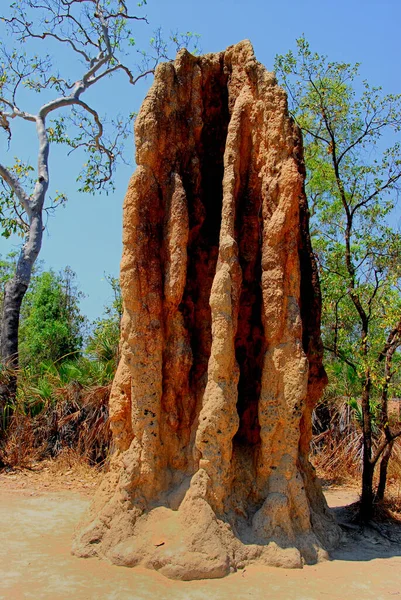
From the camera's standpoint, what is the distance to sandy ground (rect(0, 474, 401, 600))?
4215 mm

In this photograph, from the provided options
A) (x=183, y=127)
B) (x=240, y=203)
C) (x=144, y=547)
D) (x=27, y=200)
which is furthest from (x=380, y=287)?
(x=27, y=200)

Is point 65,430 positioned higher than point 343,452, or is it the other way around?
point 65,430

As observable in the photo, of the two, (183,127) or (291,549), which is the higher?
(183,127)

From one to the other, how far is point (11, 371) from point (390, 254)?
6704mm

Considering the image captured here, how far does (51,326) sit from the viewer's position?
55.2ft

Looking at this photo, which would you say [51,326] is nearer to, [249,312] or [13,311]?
[13,311]

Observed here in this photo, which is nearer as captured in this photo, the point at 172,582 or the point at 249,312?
the point at 172,582

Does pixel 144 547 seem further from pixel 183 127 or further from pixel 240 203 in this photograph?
pixel 183 127

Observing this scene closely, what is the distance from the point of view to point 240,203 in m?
5.88

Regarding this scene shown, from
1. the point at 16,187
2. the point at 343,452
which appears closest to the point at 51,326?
the point at 16,187

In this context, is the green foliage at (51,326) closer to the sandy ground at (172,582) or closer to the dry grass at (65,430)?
the dry grass at (65,430)

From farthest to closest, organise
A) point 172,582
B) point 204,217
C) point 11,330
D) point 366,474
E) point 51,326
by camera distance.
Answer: point 51,326 → point 11,330 → point 366,474 → point 204,217 → point 172,582

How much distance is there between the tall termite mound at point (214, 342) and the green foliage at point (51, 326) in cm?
1023

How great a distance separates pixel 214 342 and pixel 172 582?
1805 mm
